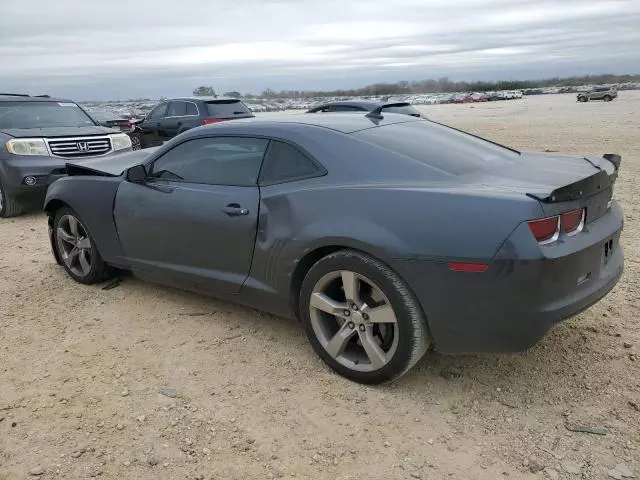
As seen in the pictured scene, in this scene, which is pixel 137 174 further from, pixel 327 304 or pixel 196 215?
pixel 327 304

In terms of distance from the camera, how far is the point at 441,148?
11.7ft

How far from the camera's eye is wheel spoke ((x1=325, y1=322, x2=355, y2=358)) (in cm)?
321

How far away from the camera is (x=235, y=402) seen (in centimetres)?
313

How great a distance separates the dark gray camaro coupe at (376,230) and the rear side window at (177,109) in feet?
31.5

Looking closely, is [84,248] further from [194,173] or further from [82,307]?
[194,173]

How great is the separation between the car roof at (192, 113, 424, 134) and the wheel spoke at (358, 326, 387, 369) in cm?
125

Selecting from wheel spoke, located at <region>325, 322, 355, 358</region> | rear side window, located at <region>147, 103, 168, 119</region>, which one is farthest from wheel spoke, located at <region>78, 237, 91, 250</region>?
rear side window, located at <region>147, 103, 168, 119</region>

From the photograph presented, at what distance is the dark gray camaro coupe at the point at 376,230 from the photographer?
2.72m

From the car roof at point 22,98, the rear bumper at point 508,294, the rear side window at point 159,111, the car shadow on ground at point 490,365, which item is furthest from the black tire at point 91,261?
the rear side window at point 159,111

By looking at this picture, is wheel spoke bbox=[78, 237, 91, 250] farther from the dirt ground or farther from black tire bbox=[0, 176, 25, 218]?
black tire bbox=[0, 176, 25, 218]

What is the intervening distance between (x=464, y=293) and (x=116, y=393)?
6.71 feet

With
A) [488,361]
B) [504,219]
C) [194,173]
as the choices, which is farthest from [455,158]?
[194,173]

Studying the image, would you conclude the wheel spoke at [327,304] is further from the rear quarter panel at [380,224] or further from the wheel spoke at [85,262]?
the wheel spoke at [85,262]

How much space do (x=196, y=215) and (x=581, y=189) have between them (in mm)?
2374
